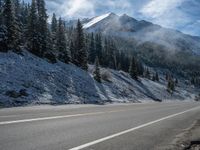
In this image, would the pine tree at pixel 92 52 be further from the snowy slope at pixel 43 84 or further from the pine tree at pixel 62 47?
the snowy slope at pixel 43 84

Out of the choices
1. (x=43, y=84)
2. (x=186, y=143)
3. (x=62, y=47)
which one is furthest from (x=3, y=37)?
(x=186, y=143)

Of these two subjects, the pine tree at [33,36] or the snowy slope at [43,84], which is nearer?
the snowy slope at [43,84]

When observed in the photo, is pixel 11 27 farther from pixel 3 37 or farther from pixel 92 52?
pixel 92 52

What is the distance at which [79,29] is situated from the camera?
6956cm

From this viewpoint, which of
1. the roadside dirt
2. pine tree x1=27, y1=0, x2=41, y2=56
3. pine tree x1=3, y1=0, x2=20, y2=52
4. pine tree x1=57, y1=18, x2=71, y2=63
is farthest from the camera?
pine tree x1=57, y1=18, x2=71, y2=63

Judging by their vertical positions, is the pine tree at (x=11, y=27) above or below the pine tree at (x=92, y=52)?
below

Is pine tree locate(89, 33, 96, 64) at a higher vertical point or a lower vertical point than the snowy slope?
higher

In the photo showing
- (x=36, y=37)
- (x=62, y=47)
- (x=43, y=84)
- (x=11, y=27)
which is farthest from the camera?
(x=62, y=47)

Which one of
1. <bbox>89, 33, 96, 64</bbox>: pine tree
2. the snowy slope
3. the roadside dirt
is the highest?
<bbox>89, 33, 96, 64</bbox>: pine tree

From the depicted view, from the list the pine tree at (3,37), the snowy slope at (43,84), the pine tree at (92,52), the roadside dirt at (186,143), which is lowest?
the roadside dirt at (186,143)

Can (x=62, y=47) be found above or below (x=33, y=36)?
below

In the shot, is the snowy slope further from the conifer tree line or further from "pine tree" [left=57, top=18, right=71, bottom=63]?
"pine tree" [left=57, top=18, right=71, bottom=63]

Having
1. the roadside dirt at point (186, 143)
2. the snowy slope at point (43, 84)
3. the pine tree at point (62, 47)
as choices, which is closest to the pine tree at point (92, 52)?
the pine tree at point (62, 47)

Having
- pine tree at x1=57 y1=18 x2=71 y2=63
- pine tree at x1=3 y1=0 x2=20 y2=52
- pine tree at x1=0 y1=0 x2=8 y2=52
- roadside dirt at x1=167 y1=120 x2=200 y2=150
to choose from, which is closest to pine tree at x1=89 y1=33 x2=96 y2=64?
pine tree at x1=57 y1=18 x2=71 y2=63
